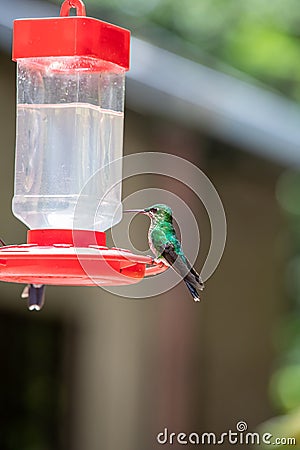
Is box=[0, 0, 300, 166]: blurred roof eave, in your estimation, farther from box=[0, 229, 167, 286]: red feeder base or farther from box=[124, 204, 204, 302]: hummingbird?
box=[0, 229, 167, 286]: red feeder base

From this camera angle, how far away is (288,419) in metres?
5.49

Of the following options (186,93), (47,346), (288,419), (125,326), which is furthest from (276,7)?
(288,419)

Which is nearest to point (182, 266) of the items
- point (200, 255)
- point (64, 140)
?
point (64, 140)

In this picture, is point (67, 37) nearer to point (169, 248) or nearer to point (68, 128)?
point (68, 128)

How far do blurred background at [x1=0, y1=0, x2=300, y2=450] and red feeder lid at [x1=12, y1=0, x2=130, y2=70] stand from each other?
3683 mm

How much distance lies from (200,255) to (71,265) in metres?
5.40

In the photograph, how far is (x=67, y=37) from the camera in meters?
3.21

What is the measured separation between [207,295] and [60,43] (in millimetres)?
6621

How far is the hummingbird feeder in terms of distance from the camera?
323 cm

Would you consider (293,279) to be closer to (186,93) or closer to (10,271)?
(186,93)

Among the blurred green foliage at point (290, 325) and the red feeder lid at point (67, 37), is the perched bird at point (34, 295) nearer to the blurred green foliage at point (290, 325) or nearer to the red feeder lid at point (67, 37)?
the red feeder lid at point (67, 37)

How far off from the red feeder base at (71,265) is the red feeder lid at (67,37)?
22.4 inches

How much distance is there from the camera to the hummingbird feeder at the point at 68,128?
10.6 feet

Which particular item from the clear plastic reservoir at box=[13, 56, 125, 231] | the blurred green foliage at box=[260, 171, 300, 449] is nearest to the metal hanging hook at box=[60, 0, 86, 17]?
the clear plastic reservoir at box=[13, 56, 125, 231]
